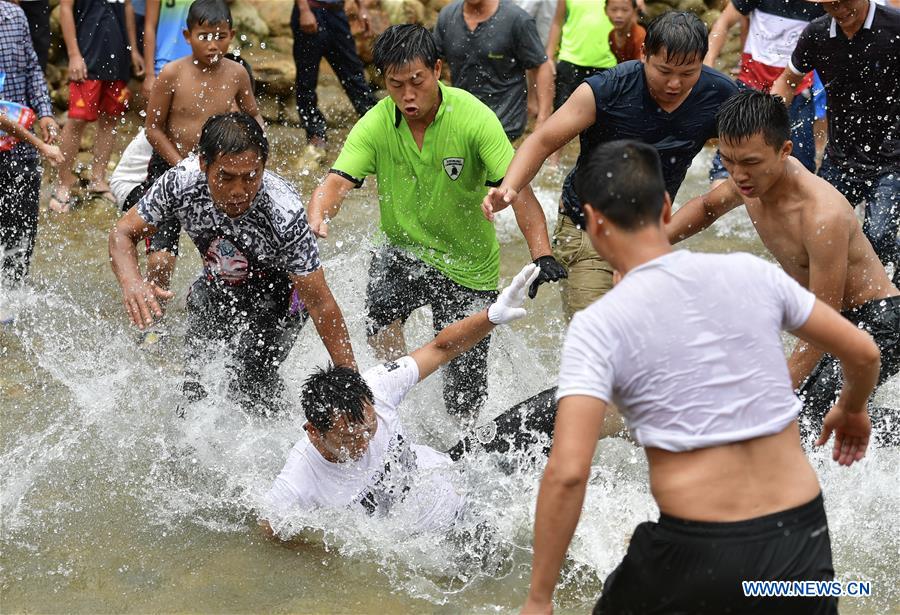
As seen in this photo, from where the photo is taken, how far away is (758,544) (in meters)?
2.34

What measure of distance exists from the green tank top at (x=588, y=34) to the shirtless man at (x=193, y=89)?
301 centimetres

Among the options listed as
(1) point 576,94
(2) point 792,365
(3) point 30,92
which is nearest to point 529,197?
(1) point 576,94

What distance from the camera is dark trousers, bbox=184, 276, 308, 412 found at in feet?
14.2

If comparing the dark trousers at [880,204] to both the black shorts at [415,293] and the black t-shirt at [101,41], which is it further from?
the black t-shirt at [101,41]

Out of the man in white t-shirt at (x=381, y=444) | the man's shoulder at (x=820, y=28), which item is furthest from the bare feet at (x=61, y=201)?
the man's shoulder at (x=820, y=28)

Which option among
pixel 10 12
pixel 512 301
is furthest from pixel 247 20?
pixel 512 301

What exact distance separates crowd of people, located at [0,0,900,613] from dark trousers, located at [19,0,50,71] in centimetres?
2

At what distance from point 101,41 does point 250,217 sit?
142 inches

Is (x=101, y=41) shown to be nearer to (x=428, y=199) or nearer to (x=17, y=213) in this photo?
(x=17, y=213)

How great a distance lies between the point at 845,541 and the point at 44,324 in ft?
12.8

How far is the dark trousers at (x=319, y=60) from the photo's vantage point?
7.73 meters

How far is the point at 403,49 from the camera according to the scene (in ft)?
13.3

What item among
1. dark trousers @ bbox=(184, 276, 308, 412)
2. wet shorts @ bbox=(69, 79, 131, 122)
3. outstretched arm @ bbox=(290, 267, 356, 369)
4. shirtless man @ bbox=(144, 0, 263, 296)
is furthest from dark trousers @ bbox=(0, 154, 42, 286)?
outstretched arm @ bbox=(290, 267, 356, 369)

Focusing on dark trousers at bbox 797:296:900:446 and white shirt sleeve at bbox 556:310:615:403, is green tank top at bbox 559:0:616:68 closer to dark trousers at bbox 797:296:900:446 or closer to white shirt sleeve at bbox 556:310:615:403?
dark trousers at bbox 797:296:900:446
